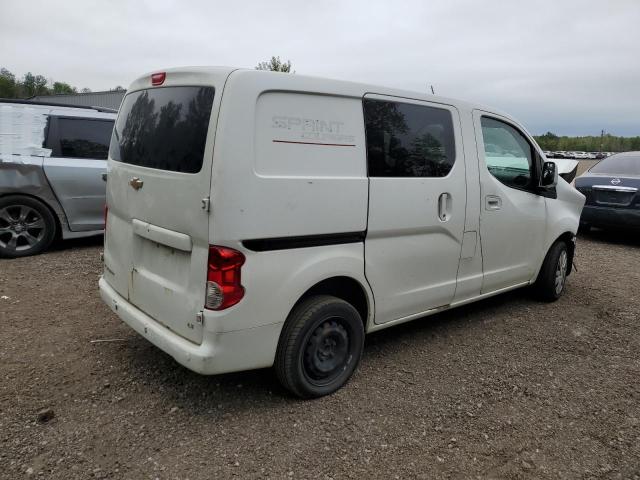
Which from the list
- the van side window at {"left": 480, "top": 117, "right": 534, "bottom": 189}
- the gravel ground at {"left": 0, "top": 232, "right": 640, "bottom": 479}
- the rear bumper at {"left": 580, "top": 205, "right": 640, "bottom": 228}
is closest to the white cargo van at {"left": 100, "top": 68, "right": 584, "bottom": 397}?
the van side window at {"left": 480, "top": 117, "right": 534, "bottom": 189}

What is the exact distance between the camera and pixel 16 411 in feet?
9.39

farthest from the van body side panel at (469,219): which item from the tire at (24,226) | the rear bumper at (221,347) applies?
the tire at (24,226)

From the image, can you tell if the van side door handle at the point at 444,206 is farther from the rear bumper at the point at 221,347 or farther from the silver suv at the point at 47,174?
the silver suv at the point at 47,174

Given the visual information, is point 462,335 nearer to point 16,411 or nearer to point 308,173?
point 308,173

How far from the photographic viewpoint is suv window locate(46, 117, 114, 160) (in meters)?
6.07

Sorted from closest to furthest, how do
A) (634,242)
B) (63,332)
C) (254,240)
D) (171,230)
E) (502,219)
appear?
(254,240), (171,230), (63,332), (502,219), (634,242)

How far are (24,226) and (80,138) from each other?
1.25m

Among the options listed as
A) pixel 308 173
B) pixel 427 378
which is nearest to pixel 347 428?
pixel 427 378

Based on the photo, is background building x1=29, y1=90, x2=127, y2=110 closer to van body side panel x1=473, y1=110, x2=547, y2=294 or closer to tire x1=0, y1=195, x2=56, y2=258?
tire x1=0, y1=195, x2=56, y2=258

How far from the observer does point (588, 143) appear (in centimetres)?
7062

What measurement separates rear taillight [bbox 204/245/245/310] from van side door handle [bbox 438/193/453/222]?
1665 millimetres

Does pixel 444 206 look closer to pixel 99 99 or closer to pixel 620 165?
pixel 620 165

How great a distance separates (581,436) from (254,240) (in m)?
2.18

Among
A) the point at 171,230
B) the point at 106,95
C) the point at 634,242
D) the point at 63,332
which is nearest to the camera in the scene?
the point at 171,230
